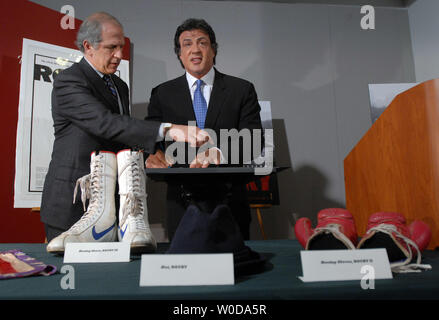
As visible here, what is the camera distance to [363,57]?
3.29 metres

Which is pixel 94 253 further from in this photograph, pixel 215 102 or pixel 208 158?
pixel 215 102

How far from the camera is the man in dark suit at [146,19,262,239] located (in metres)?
1.56

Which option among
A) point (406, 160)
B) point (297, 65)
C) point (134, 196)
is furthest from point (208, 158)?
point (297, 65)

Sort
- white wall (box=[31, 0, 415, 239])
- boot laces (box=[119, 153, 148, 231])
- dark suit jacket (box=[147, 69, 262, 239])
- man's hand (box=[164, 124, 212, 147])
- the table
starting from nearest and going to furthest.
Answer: the table → boot laces (box=[119, 153, 148, 231]) → man's hand (box=[164, 124, 212, 147]) → dark suit jacket (box=[147, 69, 262, 239]) → white wall (box=[31, 0, 415, 239])

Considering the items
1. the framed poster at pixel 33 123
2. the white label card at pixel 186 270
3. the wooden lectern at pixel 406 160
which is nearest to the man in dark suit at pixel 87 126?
the white label card at pixel 186 270

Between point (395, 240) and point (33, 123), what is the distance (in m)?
2.43

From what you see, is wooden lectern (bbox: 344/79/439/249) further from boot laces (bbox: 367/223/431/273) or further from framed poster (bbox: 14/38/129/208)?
framed poster (bbox: 14/38/129/208)

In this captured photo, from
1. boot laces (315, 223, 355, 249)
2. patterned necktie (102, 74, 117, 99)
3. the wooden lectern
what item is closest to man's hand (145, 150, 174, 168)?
patterned necktie (102, 74, 117, 99)

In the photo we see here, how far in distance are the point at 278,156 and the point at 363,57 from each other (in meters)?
1.34

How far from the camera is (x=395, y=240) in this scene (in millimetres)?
593

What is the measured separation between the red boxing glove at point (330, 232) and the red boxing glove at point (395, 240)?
0.04 metres

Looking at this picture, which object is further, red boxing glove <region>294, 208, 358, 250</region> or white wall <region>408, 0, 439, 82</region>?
white wall <region>408, 0, 439, 82</region>

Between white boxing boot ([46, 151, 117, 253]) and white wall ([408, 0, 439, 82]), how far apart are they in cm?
332
